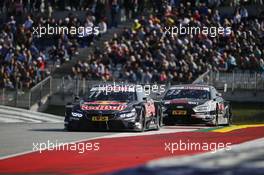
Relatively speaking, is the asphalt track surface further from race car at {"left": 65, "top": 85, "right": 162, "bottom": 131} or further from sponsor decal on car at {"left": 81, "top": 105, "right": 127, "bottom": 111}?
sponsor decal on car at {"left": 81, "top": 105, "right": 127, "bottom": 111}

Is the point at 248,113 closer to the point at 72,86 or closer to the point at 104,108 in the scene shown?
the point at 72,86

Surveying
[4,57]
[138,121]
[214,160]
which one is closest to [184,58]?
[4,57]

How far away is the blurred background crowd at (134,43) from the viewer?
3247 centimetres

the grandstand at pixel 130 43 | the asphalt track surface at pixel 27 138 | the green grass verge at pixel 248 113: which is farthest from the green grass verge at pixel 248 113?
the asphalt track surface at pixel 27 138

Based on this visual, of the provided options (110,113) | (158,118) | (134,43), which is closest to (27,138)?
(110,113)

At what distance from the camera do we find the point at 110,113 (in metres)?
19.9

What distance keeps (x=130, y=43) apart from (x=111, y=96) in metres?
14.3

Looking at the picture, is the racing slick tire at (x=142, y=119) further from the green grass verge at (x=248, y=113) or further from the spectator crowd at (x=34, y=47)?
the spectator crowd at (x=34, y=47)

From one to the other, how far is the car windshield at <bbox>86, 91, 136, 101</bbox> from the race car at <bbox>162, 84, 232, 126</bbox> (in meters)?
3.16

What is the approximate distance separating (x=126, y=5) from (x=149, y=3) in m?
1.18

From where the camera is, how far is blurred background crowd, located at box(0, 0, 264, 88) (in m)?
32.5

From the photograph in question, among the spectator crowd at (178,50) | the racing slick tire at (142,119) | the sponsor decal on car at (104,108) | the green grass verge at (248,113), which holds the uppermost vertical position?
the spectator crowd at (178,50)

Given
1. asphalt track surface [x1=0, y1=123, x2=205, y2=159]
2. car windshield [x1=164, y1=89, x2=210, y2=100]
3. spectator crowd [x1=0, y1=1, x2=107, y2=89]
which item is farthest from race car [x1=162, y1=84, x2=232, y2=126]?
spectator crowd [x1=0, y1=1, x2=107, y2=89]

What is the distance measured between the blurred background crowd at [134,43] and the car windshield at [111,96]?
37.4 ft
